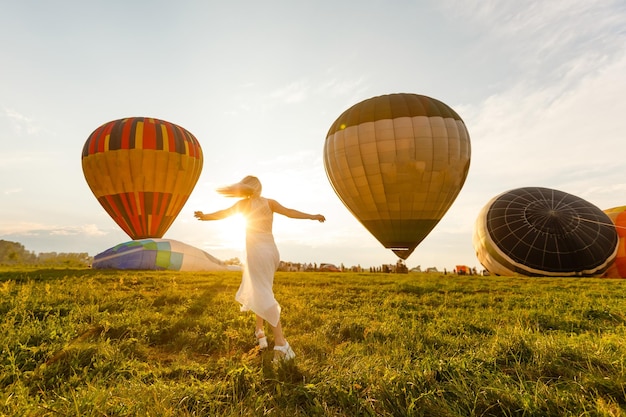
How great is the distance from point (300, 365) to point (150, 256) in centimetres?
2491

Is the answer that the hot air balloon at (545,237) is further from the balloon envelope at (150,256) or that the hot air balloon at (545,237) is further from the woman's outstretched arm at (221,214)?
the woman's outstretched arm at (221,214)

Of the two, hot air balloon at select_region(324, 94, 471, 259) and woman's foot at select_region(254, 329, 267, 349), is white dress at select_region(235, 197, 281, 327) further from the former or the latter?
hot air balloon at select_region(324, 94, 471, 259)

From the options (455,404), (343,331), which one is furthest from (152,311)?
(455,404)

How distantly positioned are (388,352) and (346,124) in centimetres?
2586

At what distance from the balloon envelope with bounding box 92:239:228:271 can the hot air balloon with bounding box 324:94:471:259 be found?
13.5 meters

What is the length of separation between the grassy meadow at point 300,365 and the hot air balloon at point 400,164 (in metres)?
19.8

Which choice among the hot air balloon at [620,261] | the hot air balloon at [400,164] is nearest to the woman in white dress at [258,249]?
Result: the hot air balloon at [400,164]

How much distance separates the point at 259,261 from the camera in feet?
15.9

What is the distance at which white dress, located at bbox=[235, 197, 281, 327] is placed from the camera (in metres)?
4.67

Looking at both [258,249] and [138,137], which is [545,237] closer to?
[258,249]

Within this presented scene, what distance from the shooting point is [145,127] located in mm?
31000

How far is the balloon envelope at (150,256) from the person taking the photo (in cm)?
2531

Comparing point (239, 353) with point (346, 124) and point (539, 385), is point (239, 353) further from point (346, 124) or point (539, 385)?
point (346, 124)

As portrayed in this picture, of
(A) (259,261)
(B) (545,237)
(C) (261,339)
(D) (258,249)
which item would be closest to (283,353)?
(C) (261,339)
